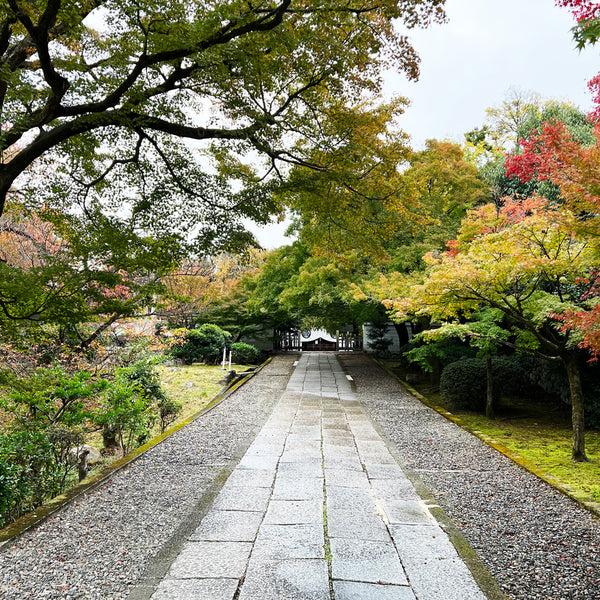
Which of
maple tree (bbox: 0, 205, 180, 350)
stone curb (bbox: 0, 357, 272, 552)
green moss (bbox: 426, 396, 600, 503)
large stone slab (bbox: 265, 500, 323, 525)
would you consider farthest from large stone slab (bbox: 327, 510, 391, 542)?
maple tree (bbox: 0, 205, 180, 350)

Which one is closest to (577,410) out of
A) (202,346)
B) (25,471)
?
(25,471)

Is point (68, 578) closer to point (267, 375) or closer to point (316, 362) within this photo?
point (267, 375)

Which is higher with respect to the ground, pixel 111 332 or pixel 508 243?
pixel 508 243

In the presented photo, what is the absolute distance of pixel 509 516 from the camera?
11.8 ft

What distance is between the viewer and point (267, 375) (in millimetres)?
13523

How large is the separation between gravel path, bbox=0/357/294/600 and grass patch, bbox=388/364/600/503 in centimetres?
390

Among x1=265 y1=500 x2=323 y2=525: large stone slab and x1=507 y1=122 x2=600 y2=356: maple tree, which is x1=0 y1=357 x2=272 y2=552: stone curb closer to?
x1=265 y1=500 x2=323 y2=525: large stone slab

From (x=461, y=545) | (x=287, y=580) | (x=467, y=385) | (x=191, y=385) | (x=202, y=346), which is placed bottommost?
(x=191, y=385)

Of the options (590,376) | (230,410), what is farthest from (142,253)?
→ (590,376)

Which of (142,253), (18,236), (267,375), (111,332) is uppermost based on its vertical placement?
(18,236)

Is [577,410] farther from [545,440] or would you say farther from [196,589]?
[196,589]

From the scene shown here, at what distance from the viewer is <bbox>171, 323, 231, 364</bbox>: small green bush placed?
617 inches

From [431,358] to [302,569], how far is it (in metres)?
10.2

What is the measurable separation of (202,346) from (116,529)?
13.0 m
